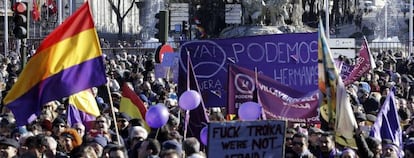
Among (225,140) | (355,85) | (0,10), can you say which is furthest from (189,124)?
(0,10)

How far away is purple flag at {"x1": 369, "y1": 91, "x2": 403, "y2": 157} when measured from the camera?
12.4 m

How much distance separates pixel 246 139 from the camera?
9227mm

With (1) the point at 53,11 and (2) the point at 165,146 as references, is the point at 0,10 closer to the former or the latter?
(1) the point at 53,11

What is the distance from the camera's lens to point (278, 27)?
158 ft

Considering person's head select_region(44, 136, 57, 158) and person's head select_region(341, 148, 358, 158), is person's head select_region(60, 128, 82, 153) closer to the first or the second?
person's head select_region(44, 136, 57, 158)

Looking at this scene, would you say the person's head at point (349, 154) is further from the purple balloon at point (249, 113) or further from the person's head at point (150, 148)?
the purple balloon at point (249, 113)

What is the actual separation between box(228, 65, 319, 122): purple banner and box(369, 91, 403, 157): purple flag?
3.62 feet

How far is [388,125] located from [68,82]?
10.8ft

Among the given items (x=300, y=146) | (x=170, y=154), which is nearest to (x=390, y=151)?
(x=300, y=146)

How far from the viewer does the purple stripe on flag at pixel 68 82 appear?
37.9ft

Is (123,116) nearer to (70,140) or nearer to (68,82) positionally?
(70,140)

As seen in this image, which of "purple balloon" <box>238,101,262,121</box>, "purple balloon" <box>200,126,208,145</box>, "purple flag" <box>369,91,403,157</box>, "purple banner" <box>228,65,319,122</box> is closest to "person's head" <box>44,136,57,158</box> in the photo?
"purple balloon" <box>200,126,208,145</box>

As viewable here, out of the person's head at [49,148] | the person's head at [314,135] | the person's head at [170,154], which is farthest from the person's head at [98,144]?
the person's head at [314,135]

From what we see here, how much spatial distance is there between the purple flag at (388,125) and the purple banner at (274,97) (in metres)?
1.10
